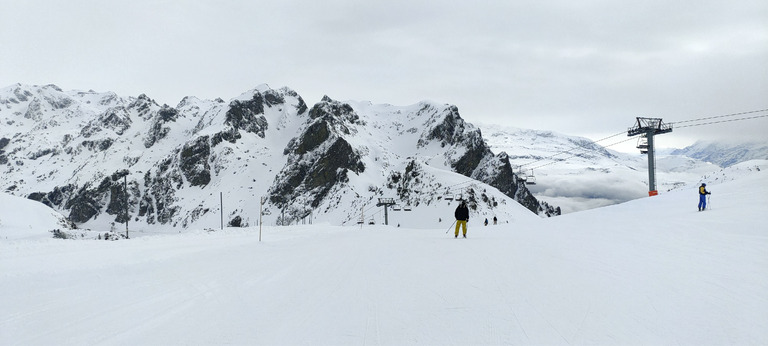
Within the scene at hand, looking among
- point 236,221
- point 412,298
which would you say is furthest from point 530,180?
point 236,221

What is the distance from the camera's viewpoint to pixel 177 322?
5648 millimetres

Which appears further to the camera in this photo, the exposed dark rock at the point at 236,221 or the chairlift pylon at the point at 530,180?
the exposed dark rock at the point at 236,221

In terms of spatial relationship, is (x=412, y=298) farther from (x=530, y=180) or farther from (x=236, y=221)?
(x=236, y=221)

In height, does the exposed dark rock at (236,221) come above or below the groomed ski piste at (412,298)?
below

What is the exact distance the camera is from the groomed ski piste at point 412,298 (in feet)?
16.4

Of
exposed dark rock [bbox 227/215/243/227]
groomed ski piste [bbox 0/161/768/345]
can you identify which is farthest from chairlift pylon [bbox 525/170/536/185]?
exposed dark rock [bbox 227/215/243/227]

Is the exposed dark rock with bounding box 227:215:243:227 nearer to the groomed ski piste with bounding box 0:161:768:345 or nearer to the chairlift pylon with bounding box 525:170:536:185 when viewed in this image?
the chairlift pylon with bounding box 525:170:536:185

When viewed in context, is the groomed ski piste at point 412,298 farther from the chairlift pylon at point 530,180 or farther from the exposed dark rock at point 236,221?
the exposed dark rock at point 236,221

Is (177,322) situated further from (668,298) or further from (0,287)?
(668,298)

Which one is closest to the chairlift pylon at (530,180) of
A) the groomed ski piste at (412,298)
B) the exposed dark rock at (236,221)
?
the groomed ski piste at (412,298)

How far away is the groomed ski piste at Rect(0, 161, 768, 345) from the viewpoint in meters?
5.01

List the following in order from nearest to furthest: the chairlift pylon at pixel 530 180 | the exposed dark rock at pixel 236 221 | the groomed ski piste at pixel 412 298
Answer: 1. the groomed ski piste at pixel 412 298
2. the chairlift pylon at pixel 530 180
3. the exposed dark rock at pixel 236 221

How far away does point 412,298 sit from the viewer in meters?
6.73

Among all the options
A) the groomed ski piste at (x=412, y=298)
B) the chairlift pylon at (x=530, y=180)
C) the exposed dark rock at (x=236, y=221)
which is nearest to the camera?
the groomed ski piste at (x=412, y=298)
